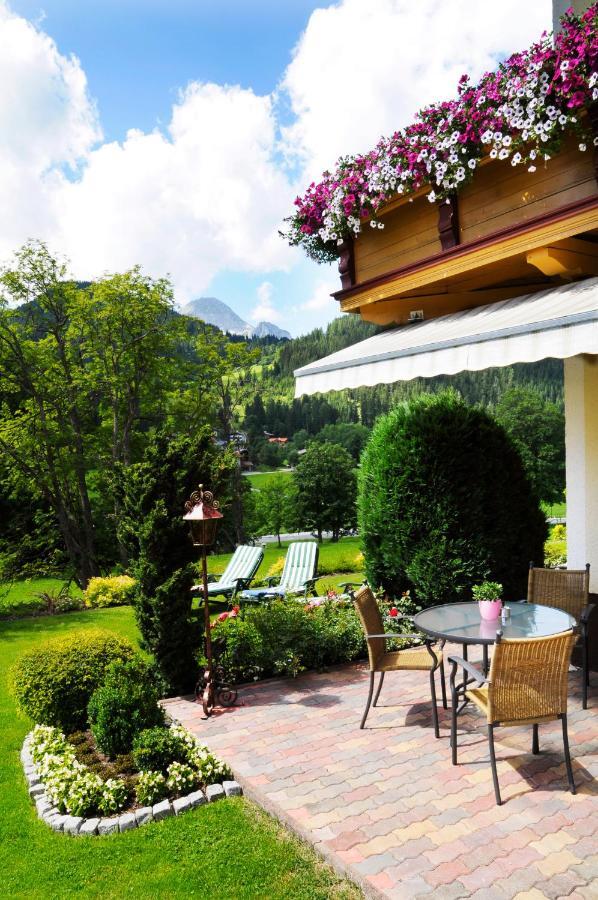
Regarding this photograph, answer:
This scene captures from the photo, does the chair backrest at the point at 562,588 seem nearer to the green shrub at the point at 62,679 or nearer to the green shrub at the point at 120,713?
the green shrub at the point at 120,713

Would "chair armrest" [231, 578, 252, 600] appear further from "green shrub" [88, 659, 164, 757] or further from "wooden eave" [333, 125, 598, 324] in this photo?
"green shrub" [88, 659, 164, 757]

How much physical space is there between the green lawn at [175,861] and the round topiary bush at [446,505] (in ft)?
17.6

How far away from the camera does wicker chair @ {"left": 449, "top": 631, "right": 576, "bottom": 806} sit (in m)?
4.79

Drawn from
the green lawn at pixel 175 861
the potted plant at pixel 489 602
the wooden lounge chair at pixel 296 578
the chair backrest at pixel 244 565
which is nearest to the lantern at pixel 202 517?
the green lawn at pixel 175 861

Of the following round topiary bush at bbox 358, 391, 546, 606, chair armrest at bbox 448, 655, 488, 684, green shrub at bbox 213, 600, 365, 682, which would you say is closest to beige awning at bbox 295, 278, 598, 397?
round topiary bush at bbox 358, 391, 546, 606

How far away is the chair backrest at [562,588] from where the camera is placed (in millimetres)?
7309

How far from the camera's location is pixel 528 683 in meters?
4.89

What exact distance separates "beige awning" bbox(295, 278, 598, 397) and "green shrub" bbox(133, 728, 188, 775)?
4.11m

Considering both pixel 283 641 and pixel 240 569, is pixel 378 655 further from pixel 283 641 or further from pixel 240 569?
pixel 240 569

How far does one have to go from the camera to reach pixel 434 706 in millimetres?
6062

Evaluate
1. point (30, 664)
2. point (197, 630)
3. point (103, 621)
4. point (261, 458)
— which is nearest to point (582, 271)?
point (197, 630)

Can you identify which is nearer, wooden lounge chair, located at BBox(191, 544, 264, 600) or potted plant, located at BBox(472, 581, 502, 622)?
potted plant, located at BBox(472, 581, 502, 622)

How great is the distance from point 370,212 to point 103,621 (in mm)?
10682

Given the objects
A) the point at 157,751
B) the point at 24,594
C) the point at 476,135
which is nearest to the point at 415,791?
the point at 157,751
